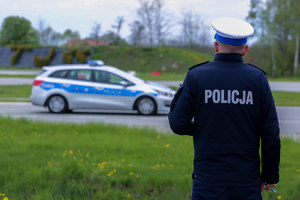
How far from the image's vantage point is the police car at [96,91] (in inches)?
505

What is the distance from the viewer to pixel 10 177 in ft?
15.8

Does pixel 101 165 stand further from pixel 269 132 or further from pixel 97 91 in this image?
pixel 97 91

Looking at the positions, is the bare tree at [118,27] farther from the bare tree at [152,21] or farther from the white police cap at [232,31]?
the white police cap at [232,31]

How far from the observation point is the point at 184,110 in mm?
2430

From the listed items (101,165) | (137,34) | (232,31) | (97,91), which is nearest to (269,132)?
(232,31)

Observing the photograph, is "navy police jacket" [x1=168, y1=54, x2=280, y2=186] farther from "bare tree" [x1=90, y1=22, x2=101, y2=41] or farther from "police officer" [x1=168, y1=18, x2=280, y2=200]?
"bare tree" [x1=90, y1=22, x2=101, y2=41]

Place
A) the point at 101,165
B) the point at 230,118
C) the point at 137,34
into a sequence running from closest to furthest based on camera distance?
the point at 230,118
the point at 101,165
the point at 137,34

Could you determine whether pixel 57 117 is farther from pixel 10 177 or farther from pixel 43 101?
pixel 10 177

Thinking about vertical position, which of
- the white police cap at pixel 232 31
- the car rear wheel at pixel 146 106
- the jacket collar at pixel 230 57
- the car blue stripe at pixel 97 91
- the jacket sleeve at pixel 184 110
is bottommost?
the car rear wheel at pixel 146 106

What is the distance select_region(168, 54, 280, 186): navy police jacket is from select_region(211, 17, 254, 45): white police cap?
0.09 m

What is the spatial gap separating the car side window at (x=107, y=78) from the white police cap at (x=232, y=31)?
34.4 ft

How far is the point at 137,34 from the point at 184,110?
73.3 m

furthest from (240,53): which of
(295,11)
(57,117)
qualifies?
(295,11)

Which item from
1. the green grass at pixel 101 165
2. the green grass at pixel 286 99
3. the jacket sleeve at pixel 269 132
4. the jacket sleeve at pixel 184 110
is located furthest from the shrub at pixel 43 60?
the jacket sleeve at pixel 269 132
